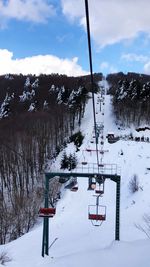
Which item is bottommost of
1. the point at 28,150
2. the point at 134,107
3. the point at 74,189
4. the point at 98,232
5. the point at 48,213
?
the point at 98,232

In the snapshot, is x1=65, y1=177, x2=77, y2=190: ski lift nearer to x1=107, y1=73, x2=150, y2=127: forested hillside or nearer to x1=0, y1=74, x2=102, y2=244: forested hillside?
x1=0, y1=74, x2=102, y2=244: forested hillside

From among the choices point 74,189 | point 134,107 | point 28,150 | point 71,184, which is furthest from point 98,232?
point 134,107

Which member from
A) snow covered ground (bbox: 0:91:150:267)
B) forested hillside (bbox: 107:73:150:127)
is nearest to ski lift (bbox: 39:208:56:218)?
snow covered ground (bbox: 0:91:150:267)

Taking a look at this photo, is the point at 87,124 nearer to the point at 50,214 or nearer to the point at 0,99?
the point at 0,99

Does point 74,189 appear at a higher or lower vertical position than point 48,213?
lower

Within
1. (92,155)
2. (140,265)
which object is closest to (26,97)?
(92,155)

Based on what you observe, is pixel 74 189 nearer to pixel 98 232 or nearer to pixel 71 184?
pixel 71 184
